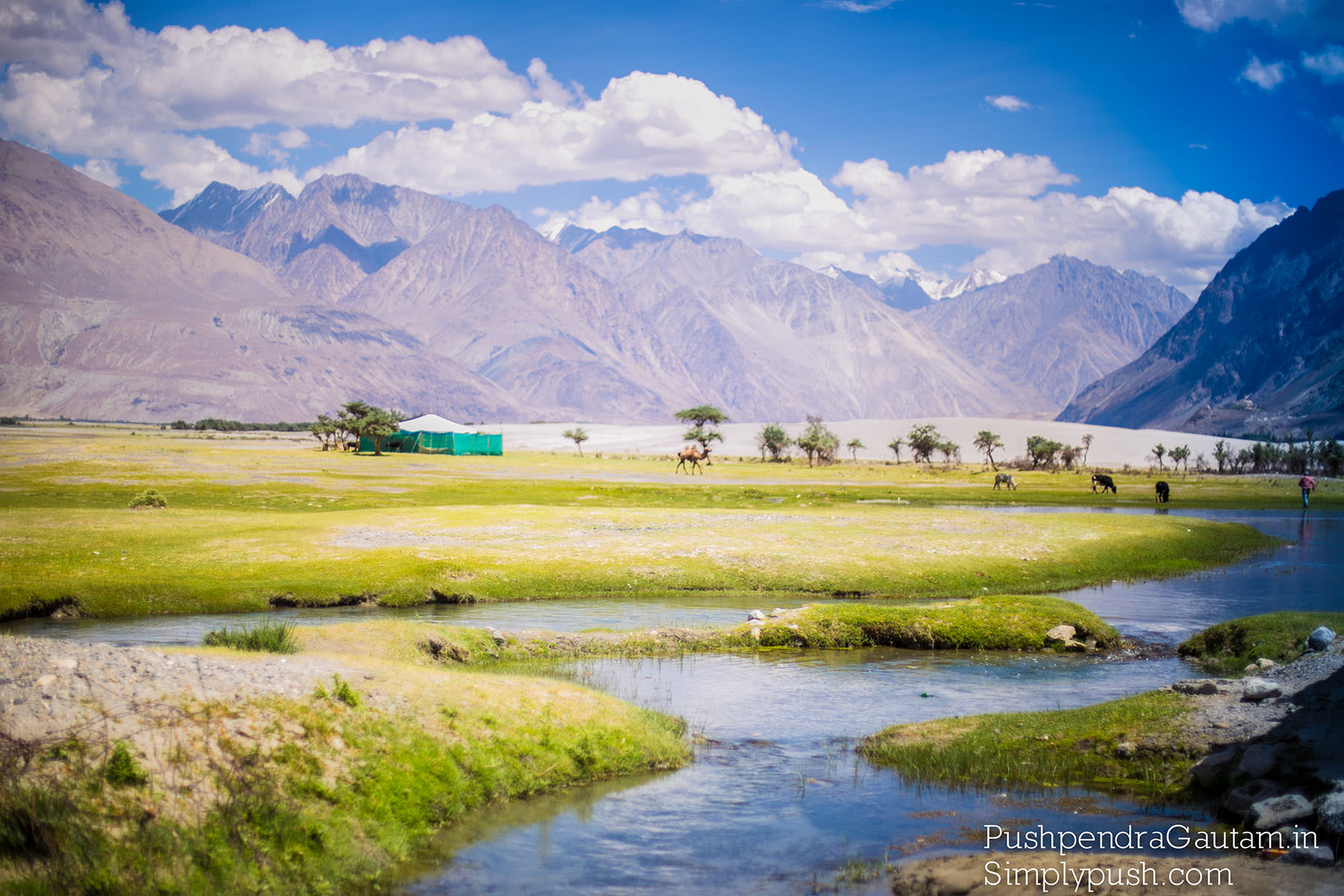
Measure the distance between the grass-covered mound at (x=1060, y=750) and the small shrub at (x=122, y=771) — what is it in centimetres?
1182

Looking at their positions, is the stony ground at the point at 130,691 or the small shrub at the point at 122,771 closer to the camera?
the small shrub at the point at 122,771

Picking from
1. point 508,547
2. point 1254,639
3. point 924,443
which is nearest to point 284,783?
point 1254,639

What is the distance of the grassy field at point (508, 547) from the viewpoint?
33.1 m

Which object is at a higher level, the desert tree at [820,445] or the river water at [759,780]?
the desert tree at [820,445]

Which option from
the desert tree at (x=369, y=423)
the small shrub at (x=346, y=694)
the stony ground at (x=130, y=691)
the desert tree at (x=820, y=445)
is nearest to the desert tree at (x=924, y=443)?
the desert tree at (x=820, y=445)

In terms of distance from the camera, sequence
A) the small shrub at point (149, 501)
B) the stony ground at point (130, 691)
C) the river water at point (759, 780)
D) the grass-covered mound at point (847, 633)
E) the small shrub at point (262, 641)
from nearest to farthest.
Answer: the stony ground at point (130, 691), the river water at point (759, 780), the small shrub at point (262, 641), the grass-covered mound at point (847, 633), the small shrub at point (149, 501)

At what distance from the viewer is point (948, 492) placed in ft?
311

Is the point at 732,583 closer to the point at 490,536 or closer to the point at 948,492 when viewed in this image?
the point at 490,536

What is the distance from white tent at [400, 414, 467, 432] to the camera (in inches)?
7096

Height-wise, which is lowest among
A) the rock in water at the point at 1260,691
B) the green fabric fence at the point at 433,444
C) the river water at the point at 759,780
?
the river water at the point at 759,780

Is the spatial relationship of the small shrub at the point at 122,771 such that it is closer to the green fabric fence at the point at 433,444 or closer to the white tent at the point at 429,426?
the green fabric fence at the point at 433,444

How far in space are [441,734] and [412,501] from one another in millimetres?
53629

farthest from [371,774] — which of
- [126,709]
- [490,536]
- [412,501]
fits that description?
[412,501]

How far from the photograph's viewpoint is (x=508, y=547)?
41.4 meters
